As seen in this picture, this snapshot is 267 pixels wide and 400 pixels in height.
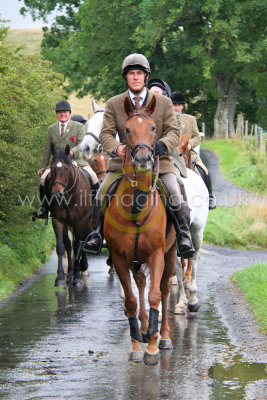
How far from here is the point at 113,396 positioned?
6.56 meters

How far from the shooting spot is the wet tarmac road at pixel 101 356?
22.2 feet

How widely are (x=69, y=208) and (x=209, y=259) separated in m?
5.40

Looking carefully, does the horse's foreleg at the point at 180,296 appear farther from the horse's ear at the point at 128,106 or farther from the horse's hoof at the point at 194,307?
the horse's ear at the point at 128,106

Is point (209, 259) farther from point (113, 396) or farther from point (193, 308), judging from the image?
point (113, 396)

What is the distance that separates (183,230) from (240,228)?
45.9 ft

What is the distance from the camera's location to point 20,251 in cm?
1627

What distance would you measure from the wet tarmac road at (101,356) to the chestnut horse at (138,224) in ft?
1.52

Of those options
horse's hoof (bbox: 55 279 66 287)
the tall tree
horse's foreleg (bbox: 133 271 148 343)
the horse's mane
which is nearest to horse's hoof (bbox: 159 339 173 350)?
horse's foreleg (bbox: 133 271 148 343)

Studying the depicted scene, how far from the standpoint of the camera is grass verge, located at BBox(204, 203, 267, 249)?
851 inches

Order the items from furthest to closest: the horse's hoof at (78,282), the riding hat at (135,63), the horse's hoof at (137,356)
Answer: the horse's hoof at (78,282)
the riding hat at (135,63)
the horse's hoof at (137,356)

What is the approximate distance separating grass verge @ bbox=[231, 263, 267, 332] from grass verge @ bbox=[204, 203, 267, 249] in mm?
6039

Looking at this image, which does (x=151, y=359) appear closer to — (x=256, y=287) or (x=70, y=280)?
(x=256, y=287)

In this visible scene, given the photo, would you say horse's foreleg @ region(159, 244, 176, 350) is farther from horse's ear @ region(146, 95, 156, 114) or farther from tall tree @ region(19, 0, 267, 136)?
tall tree @ region(19, 0, 267, 136)

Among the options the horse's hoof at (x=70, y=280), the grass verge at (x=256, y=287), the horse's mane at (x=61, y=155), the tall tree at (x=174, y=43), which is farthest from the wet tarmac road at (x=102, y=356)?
the tall tree at (x=174, y=43)
